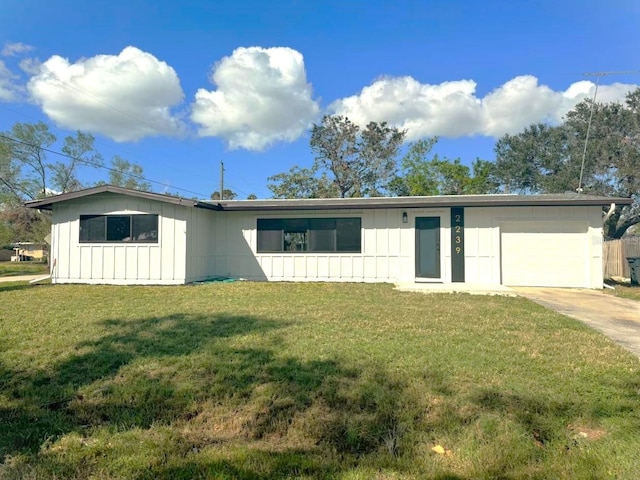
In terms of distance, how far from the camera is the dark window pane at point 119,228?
11727 mm

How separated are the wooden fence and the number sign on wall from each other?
7.18m

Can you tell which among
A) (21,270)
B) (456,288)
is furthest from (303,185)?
(456,288)

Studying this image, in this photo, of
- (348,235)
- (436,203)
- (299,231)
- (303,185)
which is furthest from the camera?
(303,185)

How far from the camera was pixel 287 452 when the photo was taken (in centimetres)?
256

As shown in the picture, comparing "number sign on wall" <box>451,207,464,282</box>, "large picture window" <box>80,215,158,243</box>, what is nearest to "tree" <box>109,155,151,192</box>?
"large picture window" <box>80,215,158,243</box>

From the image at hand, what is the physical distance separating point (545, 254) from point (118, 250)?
39.9 feet

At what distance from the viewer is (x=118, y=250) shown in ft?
38.5

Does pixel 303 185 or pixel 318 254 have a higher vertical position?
pixel 303 185

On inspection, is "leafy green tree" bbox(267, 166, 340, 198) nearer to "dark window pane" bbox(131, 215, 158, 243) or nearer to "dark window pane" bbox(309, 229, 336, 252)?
"dark window pane" bbox(309, 229, 336, 252)

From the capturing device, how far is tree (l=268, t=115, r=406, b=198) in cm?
3156

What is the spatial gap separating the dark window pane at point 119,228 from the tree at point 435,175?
21.7 metres

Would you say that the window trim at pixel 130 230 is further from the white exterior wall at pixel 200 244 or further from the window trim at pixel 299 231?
the window trim at pixel 299 231

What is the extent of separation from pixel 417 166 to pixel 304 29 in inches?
758

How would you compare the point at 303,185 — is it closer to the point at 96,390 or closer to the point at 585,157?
the point at 585,157
